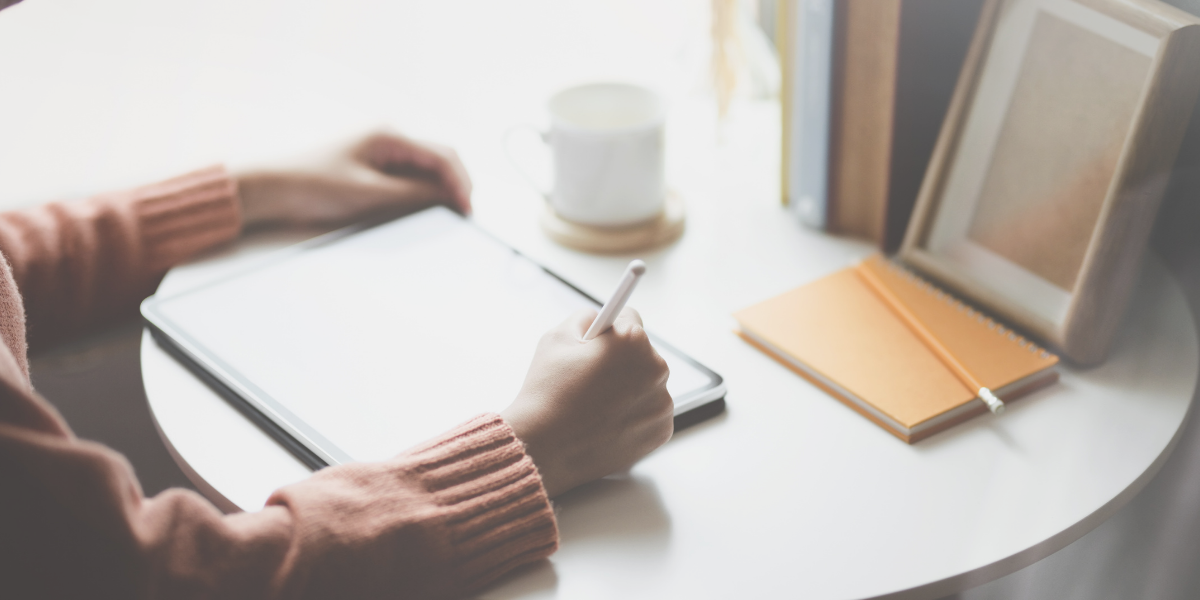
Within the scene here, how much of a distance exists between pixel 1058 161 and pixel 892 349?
0.64 ft

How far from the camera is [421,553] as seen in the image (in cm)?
55

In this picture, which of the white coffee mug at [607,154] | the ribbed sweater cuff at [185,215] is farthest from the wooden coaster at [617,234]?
the ribbed sweater cuff at [185,215]

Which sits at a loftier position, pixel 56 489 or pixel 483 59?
pixel 56 489

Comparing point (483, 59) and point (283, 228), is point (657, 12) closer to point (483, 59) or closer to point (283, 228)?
point (483, 59)

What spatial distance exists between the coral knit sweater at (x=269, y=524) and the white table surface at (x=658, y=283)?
0.05 metres

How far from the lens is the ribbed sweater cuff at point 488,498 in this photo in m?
0.56

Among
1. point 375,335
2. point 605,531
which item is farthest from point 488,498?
point 375,335

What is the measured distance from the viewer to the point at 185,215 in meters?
0.89

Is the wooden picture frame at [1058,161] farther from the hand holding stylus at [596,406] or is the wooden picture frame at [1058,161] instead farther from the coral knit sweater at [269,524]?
the coral knit sweater at [269,524]

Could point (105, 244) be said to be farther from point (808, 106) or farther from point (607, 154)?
point (808, 106)

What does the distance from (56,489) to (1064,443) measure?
635mm

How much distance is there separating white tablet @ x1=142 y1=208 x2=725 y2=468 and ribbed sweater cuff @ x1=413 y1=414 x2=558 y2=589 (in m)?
0.06

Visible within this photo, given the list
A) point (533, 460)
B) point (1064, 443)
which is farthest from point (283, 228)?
point (1064, 443)

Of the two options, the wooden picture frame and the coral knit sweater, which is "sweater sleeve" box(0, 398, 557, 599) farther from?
the wooden picture frame
